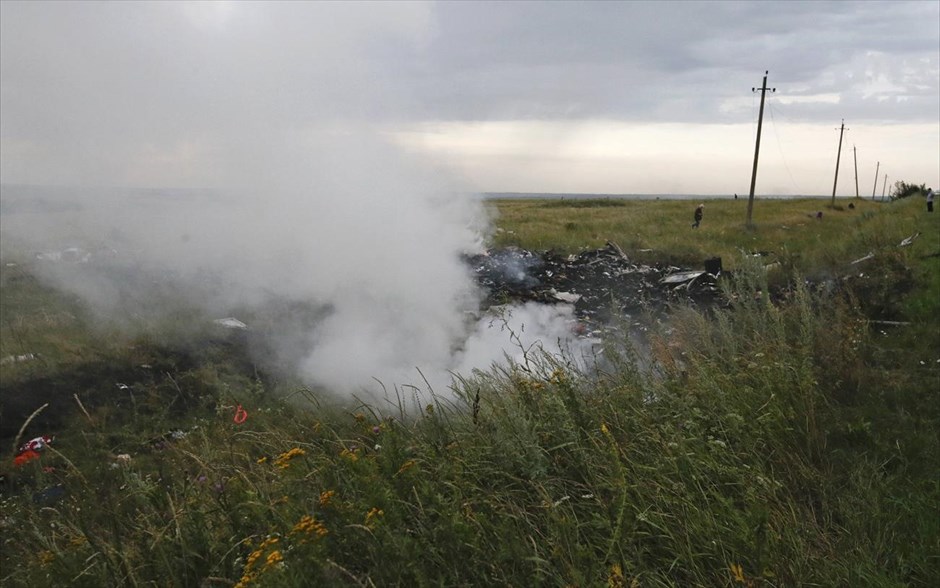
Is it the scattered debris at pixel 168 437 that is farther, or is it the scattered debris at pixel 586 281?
the scattered debris at pixel 586 281

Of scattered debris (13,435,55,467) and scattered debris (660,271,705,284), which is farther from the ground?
scattered debris (660,271,705,284)

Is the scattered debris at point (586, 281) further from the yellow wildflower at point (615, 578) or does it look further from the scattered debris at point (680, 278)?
the yellow wildflower at point (615, 578)

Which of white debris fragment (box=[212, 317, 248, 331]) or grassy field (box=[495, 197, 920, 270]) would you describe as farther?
grassy field (box=[495, 197, 920, 270])

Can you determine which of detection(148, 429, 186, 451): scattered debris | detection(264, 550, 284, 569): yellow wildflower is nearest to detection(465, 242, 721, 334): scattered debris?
detection(148, 429, 186, 451): scattered debris

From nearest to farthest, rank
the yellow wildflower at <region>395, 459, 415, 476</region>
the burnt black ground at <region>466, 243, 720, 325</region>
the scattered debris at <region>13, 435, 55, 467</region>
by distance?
the yellow wildflower at <region>395, 459, 415, 476</region> < the scattered debris at <region>13, 435, 55, 467</region> < the burnt black ground at <region>466, 243, 720, 325</region>

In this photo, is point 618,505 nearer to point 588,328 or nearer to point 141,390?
point 588,328

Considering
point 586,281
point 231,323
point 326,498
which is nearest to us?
point 326,498

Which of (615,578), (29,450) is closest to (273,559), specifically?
(615,578)

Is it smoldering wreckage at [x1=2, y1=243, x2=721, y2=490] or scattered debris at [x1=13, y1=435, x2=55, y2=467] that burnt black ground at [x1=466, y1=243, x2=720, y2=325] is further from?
scattered debris at [x1=13, y1=435, x2=55, y2=467]

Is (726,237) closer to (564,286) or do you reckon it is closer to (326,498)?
(564,286)

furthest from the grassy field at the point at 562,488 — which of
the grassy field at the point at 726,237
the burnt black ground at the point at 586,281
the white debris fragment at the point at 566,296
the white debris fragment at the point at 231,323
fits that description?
the grassy field at the point at 726,237

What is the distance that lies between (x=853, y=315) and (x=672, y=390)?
14.8ft

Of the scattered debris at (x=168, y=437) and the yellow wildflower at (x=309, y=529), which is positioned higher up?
the yellow wildflower at (x=309, y=529)

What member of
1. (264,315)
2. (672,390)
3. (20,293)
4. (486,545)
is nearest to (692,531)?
(486,545)
